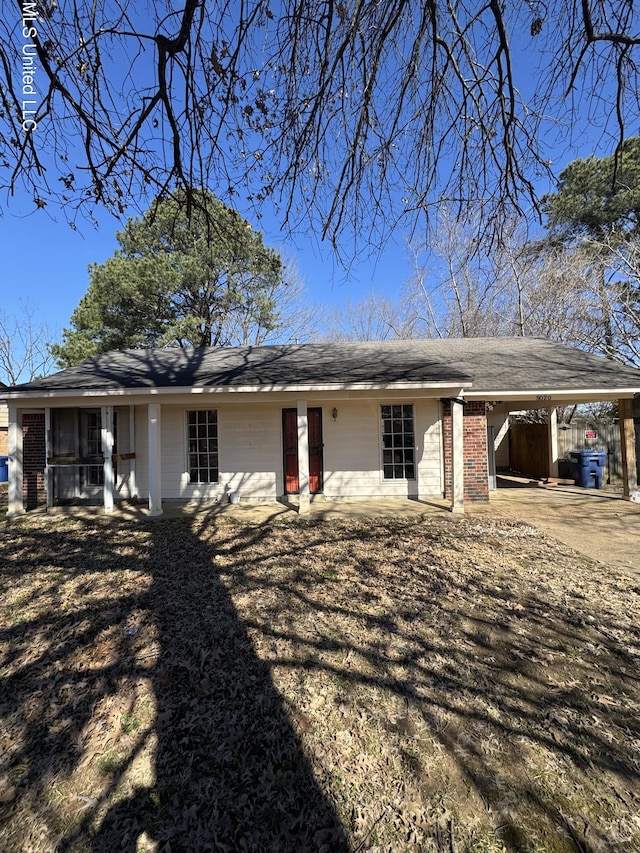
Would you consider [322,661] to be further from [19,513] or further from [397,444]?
[19,513]

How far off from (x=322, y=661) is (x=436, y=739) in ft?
3.23

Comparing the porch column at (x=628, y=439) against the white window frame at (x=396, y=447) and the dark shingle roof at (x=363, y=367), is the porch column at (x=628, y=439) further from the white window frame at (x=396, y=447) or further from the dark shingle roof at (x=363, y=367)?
the white window frame at (x=396, y=447)

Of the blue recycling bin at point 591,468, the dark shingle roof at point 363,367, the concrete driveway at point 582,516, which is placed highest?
the dark shingle roof at point 363,367

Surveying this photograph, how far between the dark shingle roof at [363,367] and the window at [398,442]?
1119mm

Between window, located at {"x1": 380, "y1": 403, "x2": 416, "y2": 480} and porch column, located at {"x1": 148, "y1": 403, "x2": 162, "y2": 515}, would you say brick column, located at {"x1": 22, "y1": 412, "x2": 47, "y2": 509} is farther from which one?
window, located at {"x1": 380, "y1": 403, "x2": 416, "y2": 480}

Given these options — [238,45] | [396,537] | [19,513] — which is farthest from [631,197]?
[19,513]

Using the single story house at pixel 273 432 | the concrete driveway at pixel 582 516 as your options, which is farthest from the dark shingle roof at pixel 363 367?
the concrete driveway at pixel 582 516

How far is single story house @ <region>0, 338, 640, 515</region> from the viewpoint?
8.35m

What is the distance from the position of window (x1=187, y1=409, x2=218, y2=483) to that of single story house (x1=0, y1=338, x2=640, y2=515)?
2 cm

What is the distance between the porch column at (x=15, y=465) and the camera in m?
8.38

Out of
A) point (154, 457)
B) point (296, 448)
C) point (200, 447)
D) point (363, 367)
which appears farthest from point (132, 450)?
point (363, 367)

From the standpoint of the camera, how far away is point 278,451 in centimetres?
951

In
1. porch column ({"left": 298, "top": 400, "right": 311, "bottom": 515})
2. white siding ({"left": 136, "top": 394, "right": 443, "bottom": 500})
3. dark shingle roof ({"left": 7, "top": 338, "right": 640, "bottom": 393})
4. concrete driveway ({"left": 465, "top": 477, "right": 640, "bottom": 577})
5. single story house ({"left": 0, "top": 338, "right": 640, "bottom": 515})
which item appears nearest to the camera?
concrete driveway ({"left": 465, "top": 477, "right": 640, "bottom": 577})

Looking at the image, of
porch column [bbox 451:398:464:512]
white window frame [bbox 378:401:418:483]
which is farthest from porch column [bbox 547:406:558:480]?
porch column [bbox 451:398:464:512]
